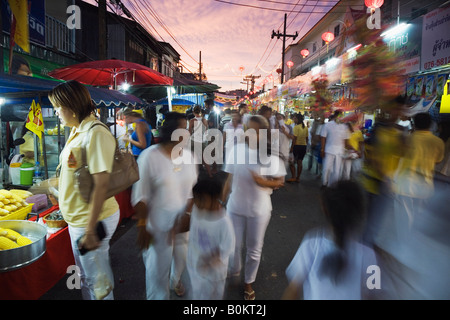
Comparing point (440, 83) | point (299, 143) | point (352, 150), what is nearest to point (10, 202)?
point (352, 150)

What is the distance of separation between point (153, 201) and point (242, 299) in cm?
154

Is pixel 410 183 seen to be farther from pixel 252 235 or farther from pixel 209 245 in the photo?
pixel 209 245

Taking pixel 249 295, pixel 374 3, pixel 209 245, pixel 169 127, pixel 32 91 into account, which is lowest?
pixel 249 295

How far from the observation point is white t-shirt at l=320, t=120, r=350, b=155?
640 centimetres

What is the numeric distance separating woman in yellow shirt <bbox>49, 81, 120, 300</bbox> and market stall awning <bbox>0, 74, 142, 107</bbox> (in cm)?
236

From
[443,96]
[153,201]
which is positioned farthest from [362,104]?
[443,96]

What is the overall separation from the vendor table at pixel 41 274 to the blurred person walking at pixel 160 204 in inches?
51.5

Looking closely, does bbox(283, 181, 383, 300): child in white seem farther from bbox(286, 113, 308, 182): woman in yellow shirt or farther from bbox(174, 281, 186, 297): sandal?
bbox(286, 113, 308, 182): woman in yellow shirt

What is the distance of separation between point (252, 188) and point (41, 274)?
2.41 meters

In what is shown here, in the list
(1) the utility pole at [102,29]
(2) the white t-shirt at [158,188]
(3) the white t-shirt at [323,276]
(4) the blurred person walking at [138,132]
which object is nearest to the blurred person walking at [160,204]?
(2) the white t-shirt at [158,188]

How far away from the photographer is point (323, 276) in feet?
5.69
